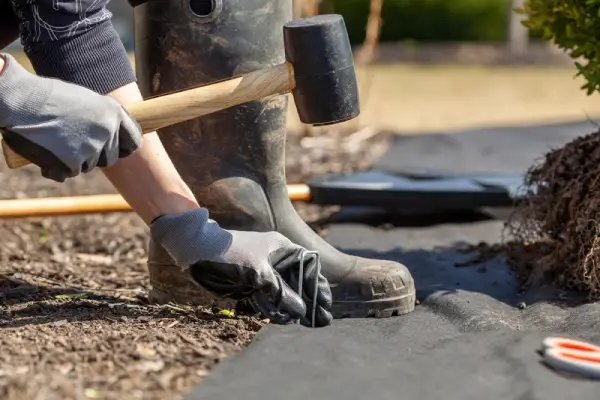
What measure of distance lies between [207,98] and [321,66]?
26 cm

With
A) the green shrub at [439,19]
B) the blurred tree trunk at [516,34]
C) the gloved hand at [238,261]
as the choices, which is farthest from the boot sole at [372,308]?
the green shrub at [439,19]

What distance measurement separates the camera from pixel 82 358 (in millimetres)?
1787

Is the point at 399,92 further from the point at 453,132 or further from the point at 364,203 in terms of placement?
the point at 364,203

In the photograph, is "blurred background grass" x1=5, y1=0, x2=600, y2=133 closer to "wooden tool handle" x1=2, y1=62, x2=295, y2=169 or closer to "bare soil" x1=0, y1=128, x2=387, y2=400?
"wooden tool handle" x1=2, y1=62, x2=295, y2=169

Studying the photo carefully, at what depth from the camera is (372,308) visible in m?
2.35

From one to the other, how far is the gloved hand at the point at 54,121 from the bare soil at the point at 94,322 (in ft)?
1.15

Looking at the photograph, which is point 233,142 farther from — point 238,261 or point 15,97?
point 15,97

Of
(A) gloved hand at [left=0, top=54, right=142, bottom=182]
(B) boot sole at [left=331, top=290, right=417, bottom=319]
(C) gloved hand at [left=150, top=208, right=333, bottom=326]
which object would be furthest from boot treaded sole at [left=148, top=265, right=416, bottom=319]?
(A) gloved hand at [left=0, top=54, right=142, bottom=182]

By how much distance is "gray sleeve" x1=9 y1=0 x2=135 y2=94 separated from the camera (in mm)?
2090

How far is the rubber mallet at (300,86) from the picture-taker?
209 cm

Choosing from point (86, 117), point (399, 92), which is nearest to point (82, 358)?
point (86, 117)

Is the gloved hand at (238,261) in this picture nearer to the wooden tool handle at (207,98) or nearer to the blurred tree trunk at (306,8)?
the wooden tool handle at (207,98)

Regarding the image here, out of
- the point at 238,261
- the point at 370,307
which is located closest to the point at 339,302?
the point at 370,307

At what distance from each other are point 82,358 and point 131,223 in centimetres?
205
